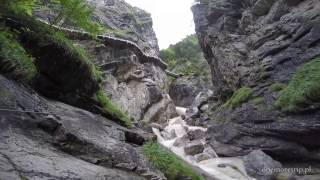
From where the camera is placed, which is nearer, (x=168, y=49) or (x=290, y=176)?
(x=290, y=176)

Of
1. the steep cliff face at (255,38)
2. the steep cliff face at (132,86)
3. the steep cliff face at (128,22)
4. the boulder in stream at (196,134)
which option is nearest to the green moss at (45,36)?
the steep cliff face at (255,38)

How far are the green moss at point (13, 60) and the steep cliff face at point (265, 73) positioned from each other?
40.5 feet

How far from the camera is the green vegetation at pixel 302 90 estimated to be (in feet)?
49.6

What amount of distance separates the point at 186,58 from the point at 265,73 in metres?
37.9

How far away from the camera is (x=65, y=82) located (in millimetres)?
9875

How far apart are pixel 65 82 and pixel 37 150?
4247 mm

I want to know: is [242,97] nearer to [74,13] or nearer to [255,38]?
[255,38]

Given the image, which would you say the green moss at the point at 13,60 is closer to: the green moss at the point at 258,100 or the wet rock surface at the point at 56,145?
the wet rock surface at the point at 56,145

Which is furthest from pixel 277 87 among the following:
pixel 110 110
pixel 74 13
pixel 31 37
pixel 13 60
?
pixel 13 60

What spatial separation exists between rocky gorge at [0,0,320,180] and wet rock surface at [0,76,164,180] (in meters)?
0.03

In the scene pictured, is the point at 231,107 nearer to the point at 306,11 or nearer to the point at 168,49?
the point at 306,11

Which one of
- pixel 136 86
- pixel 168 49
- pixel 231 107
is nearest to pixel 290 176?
pixel 231 107

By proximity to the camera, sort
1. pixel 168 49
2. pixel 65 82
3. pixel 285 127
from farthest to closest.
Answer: pixel 168 49, pixel 285 127, pixel 65 82

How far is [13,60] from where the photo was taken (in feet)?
23.3
